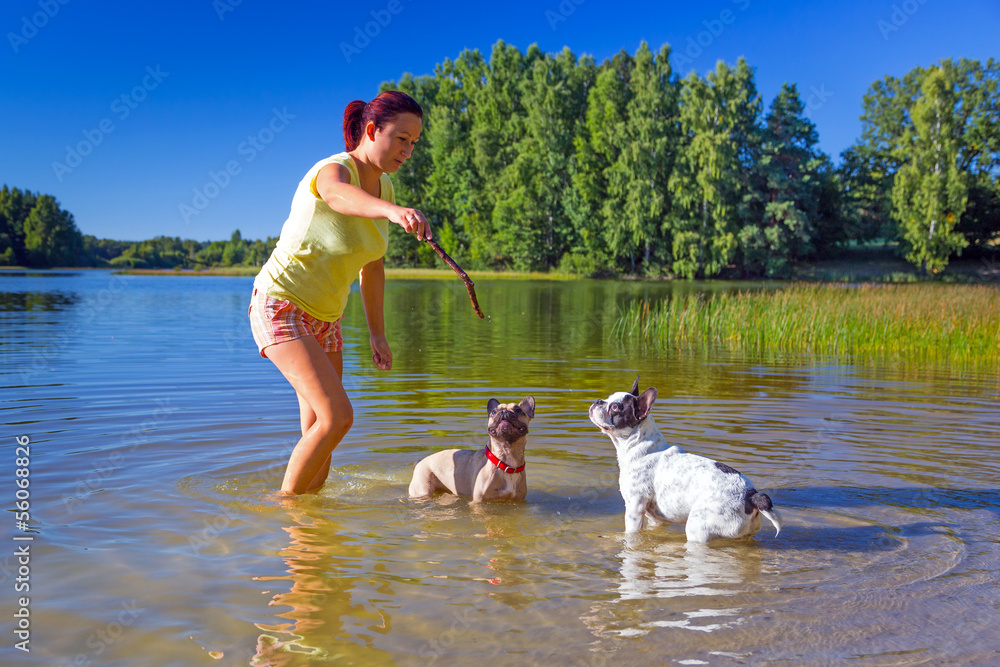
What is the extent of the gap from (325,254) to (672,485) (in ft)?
8.64

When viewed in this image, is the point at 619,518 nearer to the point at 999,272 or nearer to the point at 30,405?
the point at 30,405

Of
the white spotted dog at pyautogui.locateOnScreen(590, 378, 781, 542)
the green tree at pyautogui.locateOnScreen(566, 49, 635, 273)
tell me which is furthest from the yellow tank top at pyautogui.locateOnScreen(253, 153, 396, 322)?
the green tree at pyautogui.locateOnScreen(566, 49, 635, 273)

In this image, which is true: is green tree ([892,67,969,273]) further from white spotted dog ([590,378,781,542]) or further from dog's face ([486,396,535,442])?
white spotted dog ([590,378,781,542])

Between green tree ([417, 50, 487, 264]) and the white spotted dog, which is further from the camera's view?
green tree ([417, 50, 487, 264])

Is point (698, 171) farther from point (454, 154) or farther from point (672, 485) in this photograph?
point (672, 485)

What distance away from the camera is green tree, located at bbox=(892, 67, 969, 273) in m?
54.6

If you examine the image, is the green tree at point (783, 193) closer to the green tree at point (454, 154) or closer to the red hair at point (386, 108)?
the green tree at point (454, 154)

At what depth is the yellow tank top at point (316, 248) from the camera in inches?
166

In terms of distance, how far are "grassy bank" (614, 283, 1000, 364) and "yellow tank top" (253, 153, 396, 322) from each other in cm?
1190

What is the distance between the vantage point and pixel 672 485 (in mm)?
4457

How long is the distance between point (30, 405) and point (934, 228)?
207ft

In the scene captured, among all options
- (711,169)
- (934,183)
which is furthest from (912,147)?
(711,169)

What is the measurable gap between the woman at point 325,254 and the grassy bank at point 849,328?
11.8 metres

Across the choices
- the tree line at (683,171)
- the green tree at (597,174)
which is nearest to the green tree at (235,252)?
the tree line at (683,171)
